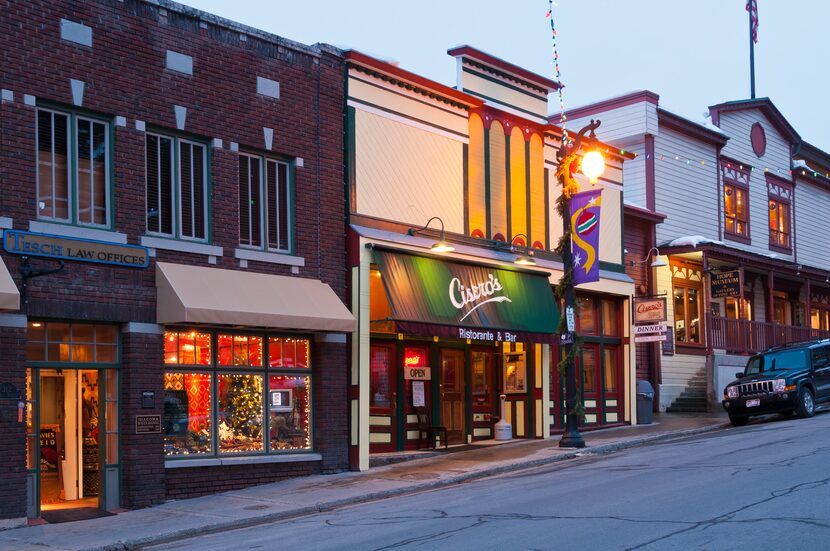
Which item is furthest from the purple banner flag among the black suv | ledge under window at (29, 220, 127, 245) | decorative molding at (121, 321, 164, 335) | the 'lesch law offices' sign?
ledge under window at (29, 220, 127, 245)

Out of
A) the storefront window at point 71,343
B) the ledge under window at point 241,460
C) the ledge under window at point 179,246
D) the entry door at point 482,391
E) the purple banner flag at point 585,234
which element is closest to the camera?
the storefront window at point 71,343

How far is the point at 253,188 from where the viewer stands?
1820 cm

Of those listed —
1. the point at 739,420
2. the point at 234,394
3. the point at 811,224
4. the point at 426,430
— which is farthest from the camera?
the point at 811,224

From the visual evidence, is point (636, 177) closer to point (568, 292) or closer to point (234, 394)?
point (568, 292)

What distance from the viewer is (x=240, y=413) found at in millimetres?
17562

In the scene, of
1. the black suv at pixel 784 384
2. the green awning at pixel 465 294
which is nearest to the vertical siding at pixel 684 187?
the black suv at pixel 784 384

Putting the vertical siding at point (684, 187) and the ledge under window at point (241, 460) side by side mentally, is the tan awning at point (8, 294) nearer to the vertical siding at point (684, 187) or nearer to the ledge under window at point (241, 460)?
the ledge under window at point (241, 460)

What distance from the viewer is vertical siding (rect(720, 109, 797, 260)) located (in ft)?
112

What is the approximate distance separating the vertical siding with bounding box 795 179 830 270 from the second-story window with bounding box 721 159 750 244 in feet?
14.7

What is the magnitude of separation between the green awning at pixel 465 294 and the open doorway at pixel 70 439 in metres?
5.67

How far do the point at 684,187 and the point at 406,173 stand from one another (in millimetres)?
13575

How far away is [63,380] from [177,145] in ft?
13.9

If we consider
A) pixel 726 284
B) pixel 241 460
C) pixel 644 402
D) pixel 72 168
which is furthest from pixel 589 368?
pixel 72 168

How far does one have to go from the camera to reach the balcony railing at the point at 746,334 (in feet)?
101
